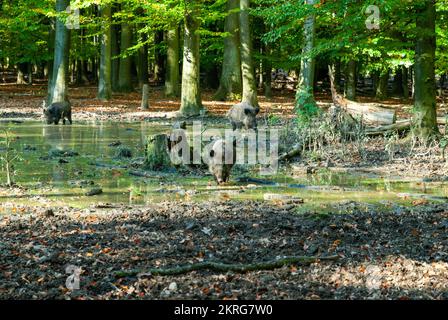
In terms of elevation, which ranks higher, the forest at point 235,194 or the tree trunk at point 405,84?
the tree trunk at point 405,84

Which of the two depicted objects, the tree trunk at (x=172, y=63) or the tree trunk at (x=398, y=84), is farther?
the tree trunk at (x=398, y=84)

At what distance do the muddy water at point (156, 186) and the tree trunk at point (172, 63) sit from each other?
672 inches

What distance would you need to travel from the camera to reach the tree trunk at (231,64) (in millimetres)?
28891

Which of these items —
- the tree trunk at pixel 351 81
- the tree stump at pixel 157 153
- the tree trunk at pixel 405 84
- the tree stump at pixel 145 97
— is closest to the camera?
the tree stump at pixel 157 153

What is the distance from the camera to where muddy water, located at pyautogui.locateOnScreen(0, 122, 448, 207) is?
967cm

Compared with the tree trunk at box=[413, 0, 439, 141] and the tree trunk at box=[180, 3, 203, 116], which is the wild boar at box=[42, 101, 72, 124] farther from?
the tree trunk at box=[413, 0, 439, 141]

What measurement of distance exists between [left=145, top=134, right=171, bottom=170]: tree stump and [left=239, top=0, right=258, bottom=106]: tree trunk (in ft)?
39.5

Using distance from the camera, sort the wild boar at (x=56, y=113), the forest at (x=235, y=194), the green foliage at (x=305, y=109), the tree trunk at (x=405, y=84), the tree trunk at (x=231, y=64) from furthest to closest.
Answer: the tree trunk at (x=405, y=84) < the tree trunk at (x=231, y=64) < the wild boar at (x=56, y=113) < the green foliage at (x=305, y=109) < the forest at (x=235, y=194)

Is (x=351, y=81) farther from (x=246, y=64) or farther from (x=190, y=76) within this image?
(x=190, y=76)

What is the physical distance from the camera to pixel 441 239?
23.1ft

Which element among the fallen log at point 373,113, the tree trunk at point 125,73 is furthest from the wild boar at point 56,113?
the tree trunk at point 125,73

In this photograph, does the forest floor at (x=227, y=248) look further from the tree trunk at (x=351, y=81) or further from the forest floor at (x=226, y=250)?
the tree trunk at (x=351, y=81)
